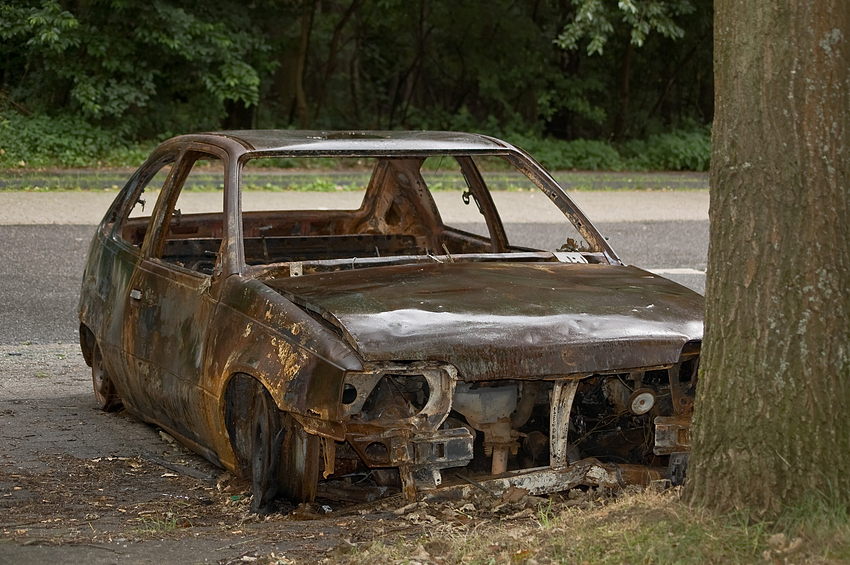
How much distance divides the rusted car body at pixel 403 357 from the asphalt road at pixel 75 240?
3.16 m

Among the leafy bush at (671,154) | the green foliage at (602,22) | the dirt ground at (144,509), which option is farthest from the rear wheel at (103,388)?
the leafy bush at (671,154)

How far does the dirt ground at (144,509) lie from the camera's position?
3713 mm

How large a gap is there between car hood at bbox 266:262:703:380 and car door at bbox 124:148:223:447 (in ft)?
1.47

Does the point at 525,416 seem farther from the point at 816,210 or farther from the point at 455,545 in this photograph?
the point at 816,210

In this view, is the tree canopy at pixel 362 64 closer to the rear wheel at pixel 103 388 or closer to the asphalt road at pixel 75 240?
the asphalt road at pixel 75 240

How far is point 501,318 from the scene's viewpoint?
4.21 meters

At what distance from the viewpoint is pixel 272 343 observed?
4.14 meters

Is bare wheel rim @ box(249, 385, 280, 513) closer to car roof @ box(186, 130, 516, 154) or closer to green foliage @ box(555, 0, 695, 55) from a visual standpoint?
car roof @ box(186, 130, 516, 154)

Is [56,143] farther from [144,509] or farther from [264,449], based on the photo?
[264,449]

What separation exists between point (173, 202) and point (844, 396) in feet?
11.1

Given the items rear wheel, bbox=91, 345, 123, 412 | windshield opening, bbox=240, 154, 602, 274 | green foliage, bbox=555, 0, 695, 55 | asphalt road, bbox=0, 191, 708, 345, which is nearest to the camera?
windshield opening, bbox=240, 154, 602, 274

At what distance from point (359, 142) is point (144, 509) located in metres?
1.97

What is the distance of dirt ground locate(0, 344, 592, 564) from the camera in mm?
3713

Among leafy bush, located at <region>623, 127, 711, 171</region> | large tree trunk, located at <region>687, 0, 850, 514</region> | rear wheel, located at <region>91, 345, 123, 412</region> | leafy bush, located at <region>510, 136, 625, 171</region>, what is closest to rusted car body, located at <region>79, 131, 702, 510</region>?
rear wheel, located at <region>91, 345, 123, 412</region>
